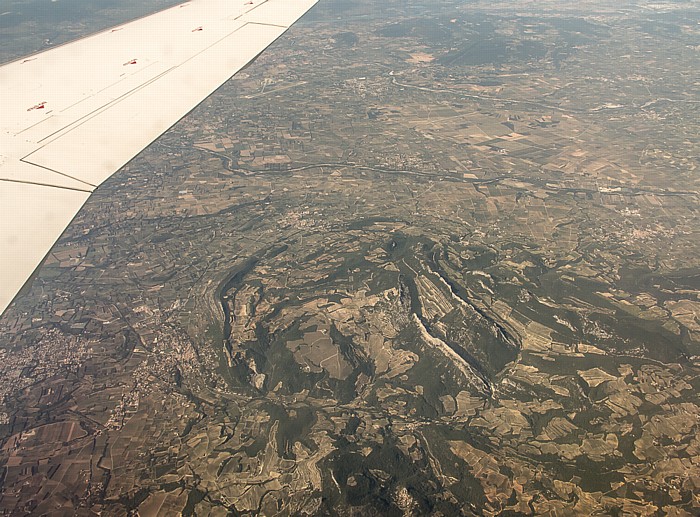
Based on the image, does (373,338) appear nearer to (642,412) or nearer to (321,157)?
(642,412)

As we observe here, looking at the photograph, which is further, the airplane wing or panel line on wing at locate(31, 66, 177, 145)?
panel line on wing at locate(31, 66, 177, 145)

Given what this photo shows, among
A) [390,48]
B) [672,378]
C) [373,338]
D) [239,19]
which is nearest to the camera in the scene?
[239,19]

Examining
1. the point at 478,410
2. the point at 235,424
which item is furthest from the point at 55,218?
the point at 478,410

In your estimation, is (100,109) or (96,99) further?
(96,99)

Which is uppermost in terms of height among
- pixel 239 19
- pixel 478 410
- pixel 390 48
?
pixel 239 19

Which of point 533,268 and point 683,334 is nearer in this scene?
point 683,334

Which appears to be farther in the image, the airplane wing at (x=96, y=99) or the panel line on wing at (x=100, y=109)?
the panel line on wing at (x=100, y=109)

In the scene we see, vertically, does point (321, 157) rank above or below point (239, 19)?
below

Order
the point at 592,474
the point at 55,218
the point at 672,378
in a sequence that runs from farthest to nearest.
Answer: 1. the point at 672,378
2. the point at 592,474
3. the point at 55,218
